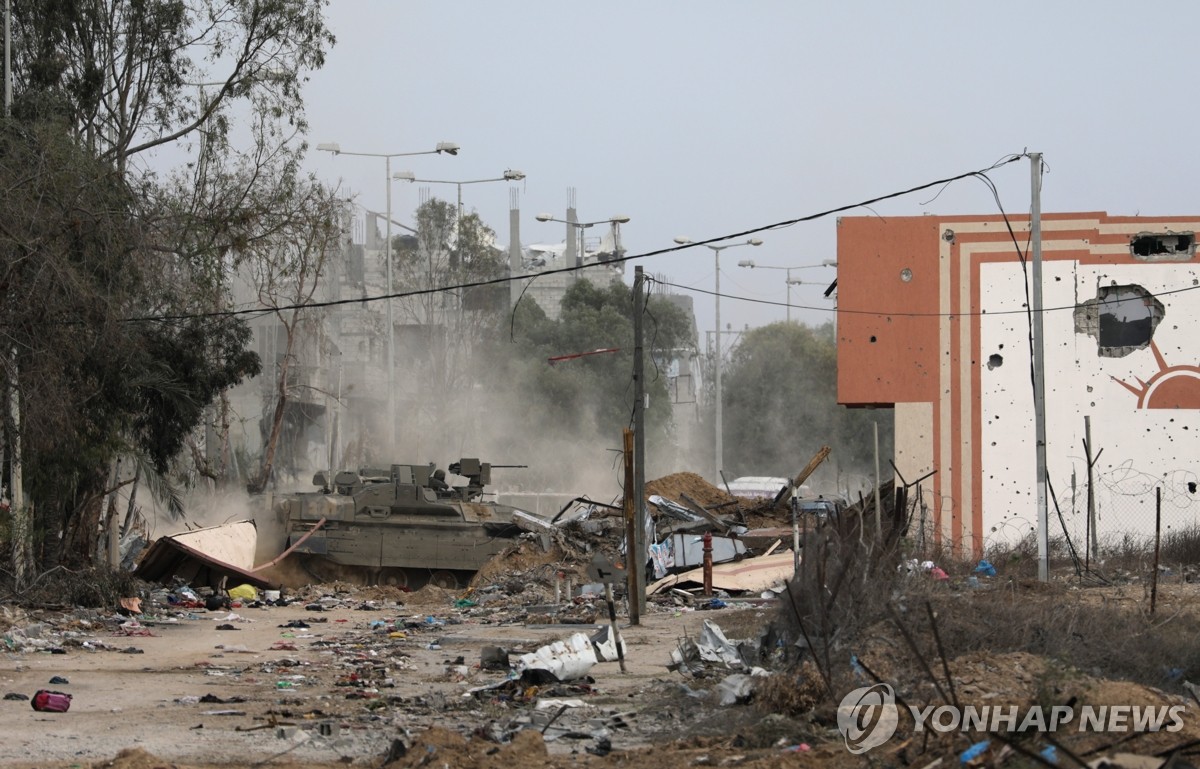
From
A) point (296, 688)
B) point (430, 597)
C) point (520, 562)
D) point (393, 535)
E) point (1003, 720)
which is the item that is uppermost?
point (1003, 720)

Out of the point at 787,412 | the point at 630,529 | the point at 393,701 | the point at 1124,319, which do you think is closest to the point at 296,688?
the point at 393,701

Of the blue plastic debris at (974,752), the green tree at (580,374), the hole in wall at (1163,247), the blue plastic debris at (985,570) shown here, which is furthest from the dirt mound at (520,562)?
the green tree at (580,374)

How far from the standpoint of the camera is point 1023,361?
2489 cm

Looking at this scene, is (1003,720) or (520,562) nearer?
(1003,720)

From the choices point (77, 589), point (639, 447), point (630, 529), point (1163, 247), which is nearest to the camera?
point (630, 529)

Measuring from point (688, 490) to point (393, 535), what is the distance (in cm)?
711

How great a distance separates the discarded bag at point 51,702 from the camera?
10203 mm

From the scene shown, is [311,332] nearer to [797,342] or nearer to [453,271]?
[453,271]

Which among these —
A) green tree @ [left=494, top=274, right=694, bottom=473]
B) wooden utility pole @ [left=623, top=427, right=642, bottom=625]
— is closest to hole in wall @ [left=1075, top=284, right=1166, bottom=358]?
wooden utility pole @ [left=623, top=427, right=642, bottom=625]

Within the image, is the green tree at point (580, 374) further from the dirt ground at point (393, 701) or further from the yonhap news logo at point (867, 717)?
the yonhap news logo at point (867, 717)

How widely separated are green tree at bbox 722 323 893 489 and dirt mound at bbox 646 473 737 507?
27850 millimetres

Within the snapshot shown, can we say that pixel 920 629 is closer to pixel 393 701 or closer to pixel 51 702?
pixel 393 701

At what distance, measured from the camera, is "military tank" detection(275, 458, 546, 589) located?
25047mm

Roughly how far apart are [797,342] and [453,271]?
16.0 metres
